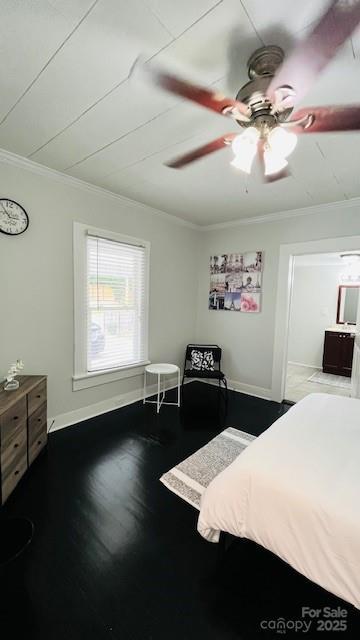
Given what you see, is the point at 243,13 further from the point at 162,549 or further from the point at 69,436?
the point at 69,436

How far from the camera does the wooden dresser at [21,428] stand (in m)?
1.69

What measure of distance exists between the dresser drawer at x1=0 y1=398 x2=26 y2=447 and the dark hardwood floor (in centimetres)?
50

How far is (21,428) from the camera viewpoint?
6.23ft

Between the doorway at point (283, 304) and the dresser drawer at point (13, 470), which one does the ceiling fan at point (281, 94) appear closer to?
the doorway at point (283, 304)

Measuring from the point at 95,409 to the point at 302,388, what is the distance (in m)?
3.28

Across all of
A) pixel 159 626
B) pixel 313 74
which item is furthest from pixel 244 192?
pixel 159 626

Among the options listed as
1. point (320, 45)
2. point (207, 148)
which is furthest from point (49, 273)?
point (320, 45)

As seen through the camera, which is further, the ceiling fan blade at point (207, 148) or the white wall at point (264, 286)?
the white wall at point (264, 286)

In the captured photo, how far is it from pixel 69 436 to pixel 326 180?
3558 millimetres

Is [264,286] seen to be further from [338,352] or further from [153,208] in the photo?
[338,352]

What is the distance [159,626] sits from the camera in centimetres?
114

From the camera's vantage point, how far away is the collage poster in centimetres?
376

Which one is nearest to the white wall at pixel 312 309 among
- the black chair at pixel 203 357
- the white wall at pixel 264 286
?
the white wall at pixel 264 286

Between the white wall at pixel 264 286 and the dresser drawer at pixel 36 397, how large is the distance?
2676 millimetres
